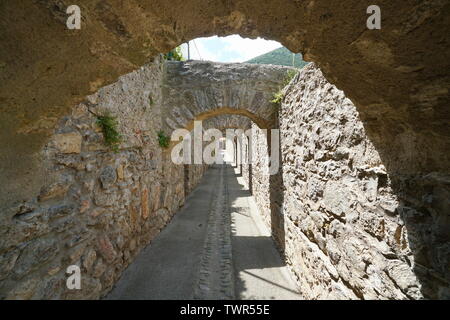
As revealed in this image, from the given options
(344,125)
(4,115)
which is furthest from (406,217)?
(4,115)

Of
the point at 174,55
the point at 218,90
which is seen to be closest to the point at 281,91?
the point at 218,90

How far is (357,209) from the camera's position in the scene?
1.68 metres

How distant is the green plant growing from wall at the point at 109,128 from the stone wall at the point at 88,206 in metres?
0.08

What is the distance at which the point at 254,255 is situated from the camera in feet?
13.5

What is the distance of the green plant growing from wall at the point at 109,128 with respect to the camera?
2.63 meters

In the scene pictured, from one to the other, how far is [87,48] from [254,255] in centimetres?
396

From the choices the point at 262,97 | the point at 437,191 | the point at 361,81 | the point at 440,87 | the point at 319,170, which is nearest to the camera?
the point at 440,87

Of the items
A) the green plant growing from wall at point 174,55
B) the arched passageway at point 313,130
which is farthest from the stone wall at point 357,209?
the green plant growing from wall at point 174,55

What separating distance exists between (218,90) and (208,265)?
3.40 m

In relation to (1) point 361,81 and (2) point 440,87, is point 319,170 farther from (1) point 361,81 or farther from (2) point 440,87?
(2) point 440,87

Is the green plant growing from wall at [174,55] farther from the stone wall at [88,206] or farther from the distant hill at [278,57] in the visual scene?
the distant hill at [278,57]

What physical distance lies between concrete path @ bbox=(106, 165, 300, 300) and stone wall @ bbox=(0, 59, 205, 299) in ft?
0.97

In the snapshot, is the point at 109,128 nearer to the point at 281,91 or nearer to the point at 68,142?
the point at 68,142

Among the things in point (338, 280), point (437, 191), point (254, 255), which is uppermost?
point (437, 191)
